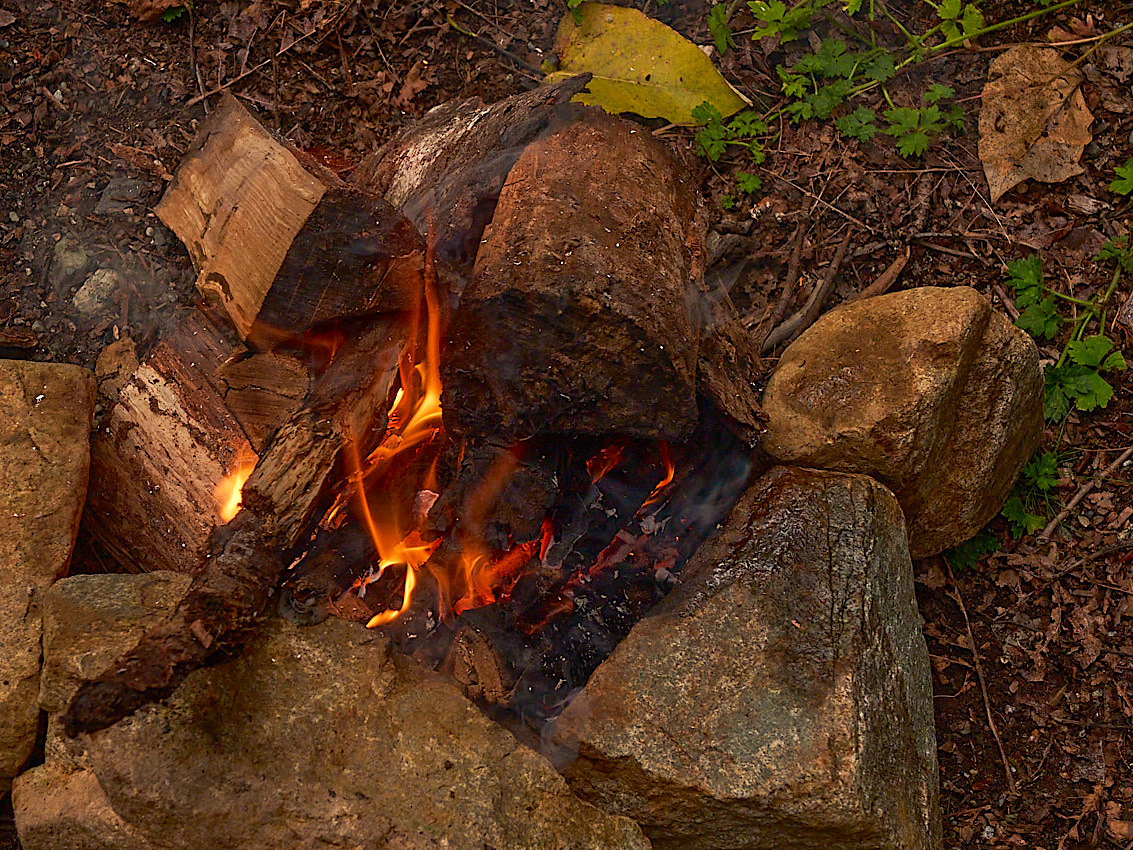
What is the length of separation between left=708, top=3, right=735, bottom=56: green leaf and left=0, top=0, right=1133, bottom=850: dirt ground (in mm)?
66

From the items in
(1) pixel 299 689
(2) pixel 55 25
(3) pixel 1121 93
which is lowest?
(3) pixel 1121 93

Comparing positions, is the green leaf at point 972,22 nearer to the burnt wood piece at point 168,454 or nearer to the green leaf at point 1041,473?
the green leaf at point 1041,473

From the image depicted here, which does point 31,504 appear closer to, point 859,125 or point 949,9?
point 859,125

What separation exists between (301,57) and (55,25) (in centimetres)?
103

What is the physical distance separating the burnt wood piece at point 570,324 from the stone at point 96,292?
1.78m

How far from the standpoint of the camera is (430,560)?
2.69 metres

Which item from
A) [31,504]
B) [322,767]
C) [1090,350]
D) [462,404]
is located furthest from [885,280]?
Result: [31,504]

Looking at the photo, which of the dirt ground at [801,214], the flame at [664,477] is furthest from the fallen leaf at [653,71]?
the flame at [664,477]

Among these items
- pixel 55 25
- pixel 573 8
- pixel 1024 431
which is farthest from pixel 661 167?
pixel 55 25

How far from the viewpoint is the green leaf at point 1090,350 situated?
10.9 ft

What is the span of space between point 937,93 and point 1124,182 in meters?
0.77

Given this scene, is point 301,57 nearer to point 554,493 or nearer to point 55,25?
point 55,25

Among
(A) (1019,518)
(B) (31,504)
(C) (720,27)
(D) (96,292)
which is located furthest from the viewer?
(C) (720,27)

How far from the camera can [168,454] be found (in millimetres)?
2863
